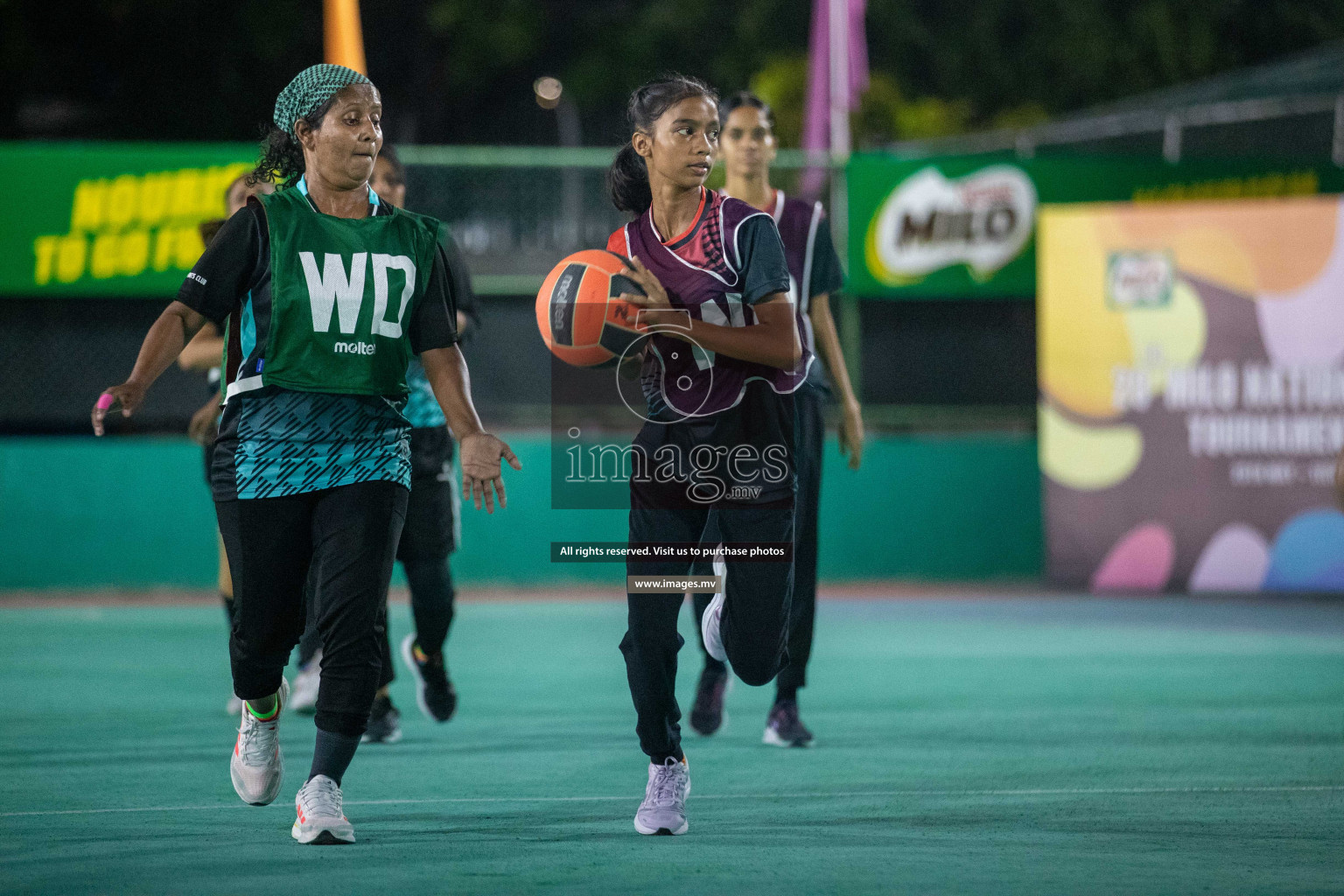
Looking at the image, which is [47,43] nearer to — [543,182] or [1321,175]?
[543,182]

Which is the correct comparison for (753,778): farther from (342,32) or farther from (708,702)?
(342,32)

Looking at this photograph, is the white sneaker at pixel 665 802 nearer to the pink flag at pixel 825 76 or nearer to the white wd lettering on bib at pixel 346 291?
the white wd lettering on bib at pixel 346 291

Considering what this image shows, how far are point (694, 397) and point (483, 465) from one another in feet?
2.15

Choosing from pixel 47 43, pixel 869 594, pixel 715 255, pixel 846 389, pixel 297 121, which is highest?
pixel 47 43

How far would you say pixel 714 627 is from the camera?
529 centimetres

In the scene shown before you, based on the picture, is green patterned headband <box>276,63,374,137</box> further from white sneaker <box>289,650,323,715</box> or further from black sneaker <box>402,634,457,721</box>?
white sneaker <box>289,650,323,715</box>

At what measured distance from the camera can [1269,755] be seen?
622 cm

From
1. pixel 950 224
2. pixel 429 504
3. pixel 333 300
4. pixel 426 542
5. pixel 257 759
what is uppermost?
pixel 950 224

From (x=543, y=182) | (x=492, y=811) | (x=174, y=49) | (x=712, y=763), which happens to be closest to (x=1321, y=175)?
(x=543, y=182)

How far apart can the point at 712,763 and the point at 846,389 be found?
1580 mm

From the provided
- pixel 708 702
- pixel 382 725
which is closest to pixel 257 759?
pixel 382 725

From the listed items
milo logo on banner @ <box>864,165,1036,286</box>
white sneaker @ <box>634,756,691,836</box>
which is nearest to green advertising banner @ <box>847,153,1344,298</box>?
milo logo on banner @ <box>864,165,1036,286</box>

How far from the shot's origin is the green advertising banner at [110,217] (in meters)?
12.0

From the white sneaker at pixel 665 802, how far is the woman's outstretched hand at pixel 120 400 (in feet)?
5.76
